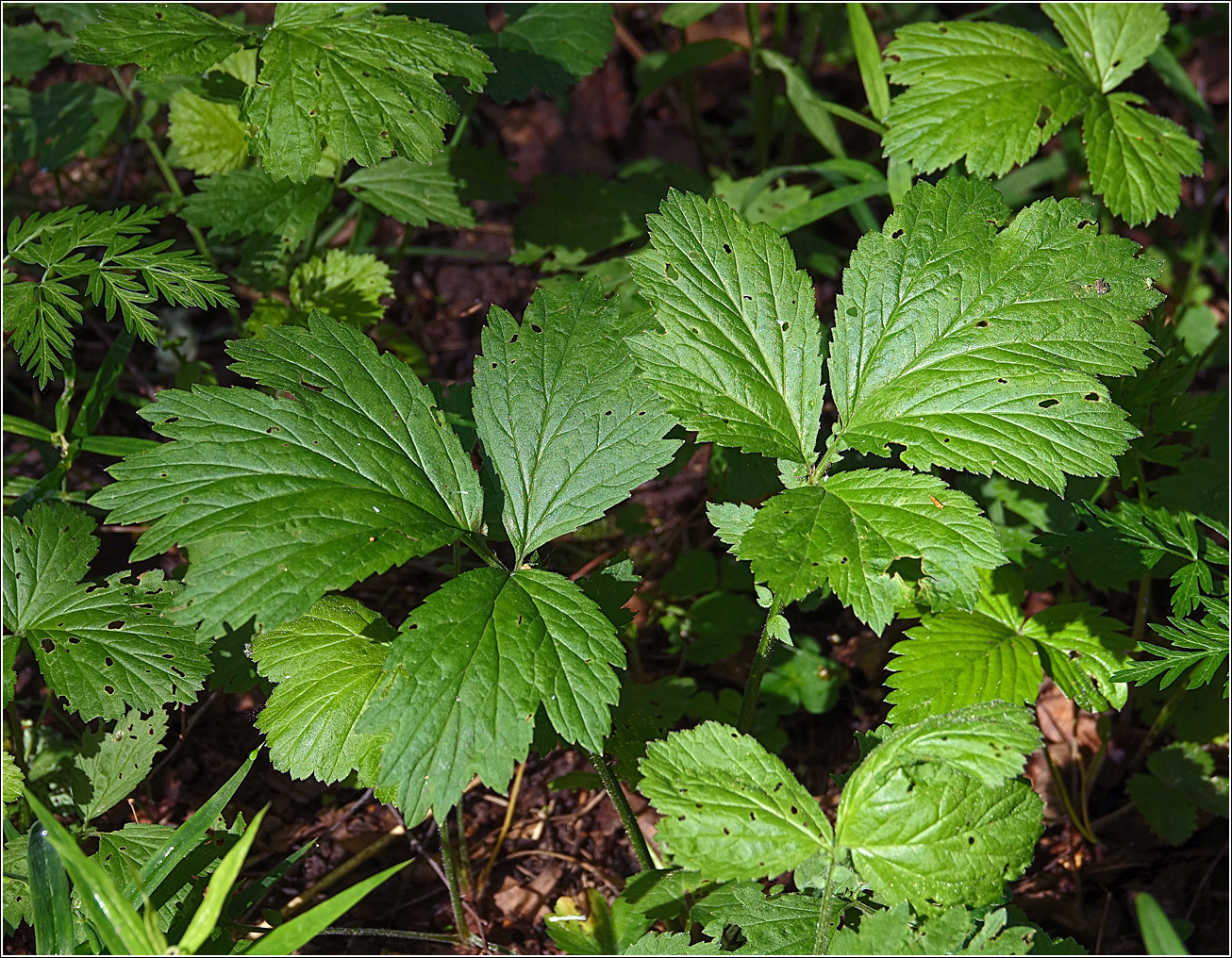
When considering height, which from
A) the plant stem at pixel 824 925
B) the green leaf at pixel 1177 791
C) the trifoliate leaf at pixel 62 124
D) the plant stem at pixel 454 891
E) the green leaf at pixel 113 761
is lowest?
the green leaf at pixel 1177 791

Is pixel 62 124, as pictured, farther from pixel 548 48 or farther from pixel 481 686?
pixel 481 686

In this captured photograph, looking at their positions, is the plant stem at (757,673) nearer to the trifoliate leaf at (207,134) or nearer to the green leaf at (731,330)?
the green leaf at (731,330)

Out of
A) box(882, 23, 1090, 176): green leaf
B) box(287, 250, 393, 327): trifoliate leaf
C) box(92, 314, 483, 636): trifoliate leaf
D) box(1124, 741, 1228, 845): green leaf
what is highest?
box(882, 23, 1090, 176): green leaf

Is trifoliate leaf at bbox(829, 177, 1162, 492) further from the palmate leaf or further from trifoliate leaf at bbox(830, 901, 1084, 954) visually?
trifoliate leaf at bbox(830, 901, 1084, 954)

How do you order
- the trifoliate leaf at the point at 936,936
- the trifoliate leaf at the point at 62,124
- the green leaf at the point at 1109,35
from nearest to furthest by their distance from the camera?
the trifoliate leaf at the point at 936,936 < the green leaf at the point at 1109,35 < the trifoliate leaf at the point at 62,124

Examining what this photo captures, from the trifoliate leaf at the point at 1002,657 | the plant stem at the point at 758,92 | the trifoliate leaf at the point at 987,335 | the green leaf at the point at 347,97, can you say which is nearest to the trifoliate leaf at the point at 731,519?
the trifoliate leaf at the point at 987,335

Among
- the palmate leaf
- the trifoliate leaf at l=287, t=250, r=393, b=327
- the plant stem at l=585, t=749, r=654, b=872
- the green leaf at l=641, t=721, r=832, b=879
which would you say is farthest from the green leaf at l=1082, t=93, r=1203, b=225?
the trifoliate leaf at l=287, t=250, r=393, b=327

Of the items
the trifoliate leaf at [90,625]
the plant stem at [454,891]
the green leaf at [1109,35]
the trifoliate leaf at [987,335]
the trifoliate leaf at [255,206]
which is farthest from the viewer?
the trifoliate leaf at [255,206]
